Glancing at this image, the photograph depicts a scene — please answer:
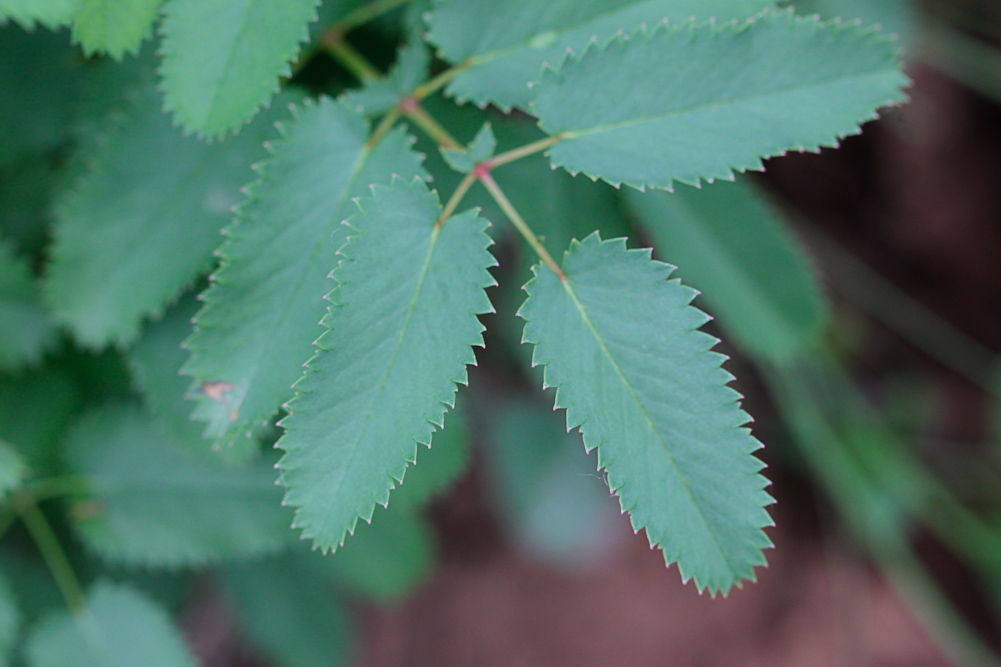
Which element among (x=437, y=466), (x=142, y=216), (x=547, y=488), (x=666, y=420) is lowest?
(x=547, y=488)

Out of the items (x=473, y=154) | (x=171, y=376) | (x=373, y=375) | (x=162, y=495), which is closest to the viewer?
(x=373, y=375)

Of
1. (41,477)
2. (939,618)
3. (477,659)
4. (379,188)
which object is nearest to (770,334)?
(379,188)

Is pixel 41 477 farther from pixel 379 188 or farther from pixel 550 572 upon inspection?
pixel 550 572

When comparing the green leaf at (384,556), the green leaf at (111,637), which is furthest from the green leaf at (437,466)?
the green leaf at (111,637)

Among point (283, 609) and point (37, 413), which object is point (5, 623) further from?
point (283, 609)

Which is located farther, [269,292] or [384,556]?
[384,556]

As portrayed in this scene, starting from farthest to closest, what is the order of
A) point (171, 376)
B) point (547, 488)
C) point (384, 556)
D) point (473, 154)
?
1. point (547, 488)
2. point (384, 556)
3. point (171, 376)
4. point (473, 154)

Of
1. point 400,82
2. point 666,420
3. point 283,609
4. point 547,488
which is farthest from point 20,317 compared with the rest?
point 547,488
